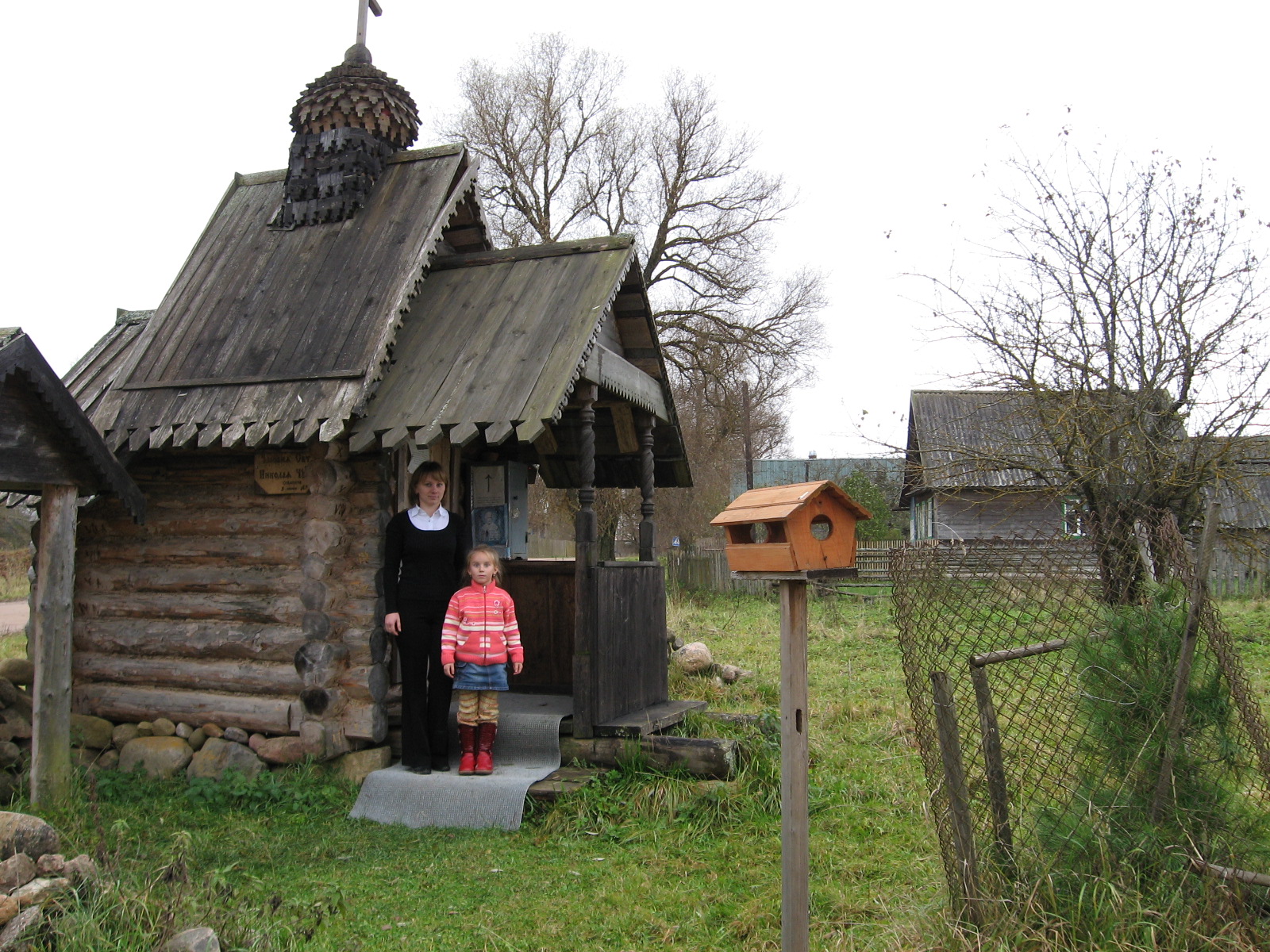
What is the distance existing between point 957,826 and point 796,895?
78cm

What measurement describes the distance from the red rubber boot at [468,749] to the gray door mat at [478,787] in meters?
0.07

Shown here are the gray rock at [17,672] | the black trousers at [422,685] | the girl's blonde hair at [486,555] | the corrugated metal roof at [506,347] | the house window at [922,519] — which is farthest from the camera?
the house window at [922,519]

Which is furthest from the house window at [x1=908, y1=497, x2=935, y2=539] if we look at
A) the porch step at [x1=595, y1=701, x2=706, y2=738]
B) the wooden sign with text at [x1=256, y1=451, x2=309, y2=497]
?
the wooden sign with text at [x1=256, y1=451, x2=309, y2=497]

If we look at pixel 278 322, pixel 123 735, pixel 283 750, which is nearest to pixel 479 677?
pixel 283 750

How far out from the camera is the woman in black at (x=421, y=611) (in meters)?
6.91

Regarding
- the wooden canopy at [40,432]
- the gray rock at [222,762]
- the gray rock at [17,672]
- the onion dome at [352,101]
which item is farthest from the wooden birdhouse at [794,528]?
the gray rock at [17,672]

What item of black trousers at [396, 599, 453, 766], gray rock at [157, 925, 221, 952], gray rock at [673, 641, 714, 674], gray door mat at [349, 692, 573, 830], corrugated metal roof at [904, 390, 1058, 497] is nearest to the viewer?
gray rock at [157, 925, 221, 952]

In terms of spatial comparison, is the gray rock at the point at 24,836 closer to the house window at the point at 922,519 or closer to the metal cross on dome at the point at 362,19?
the metal cross on dome at the point at 362,19

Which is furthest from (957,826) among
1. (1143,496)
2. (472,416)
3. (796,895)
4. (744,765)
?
(1143,496)

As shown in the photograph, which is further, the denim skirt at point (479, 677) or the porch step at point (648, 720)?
the porch step at point (648, 720)

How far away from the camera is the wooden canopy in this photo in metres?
5.99

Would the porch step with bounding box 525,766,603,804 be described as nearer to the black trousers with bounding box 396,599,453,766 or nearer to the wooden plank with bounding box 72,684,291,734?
the black trousers with bounding box 396,599,453,766

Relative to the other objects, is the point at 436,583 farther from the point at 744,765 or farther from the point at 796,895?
the point at 796,895

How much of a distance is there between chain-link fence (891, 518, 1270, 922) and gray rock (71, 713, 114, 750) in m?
6.30
